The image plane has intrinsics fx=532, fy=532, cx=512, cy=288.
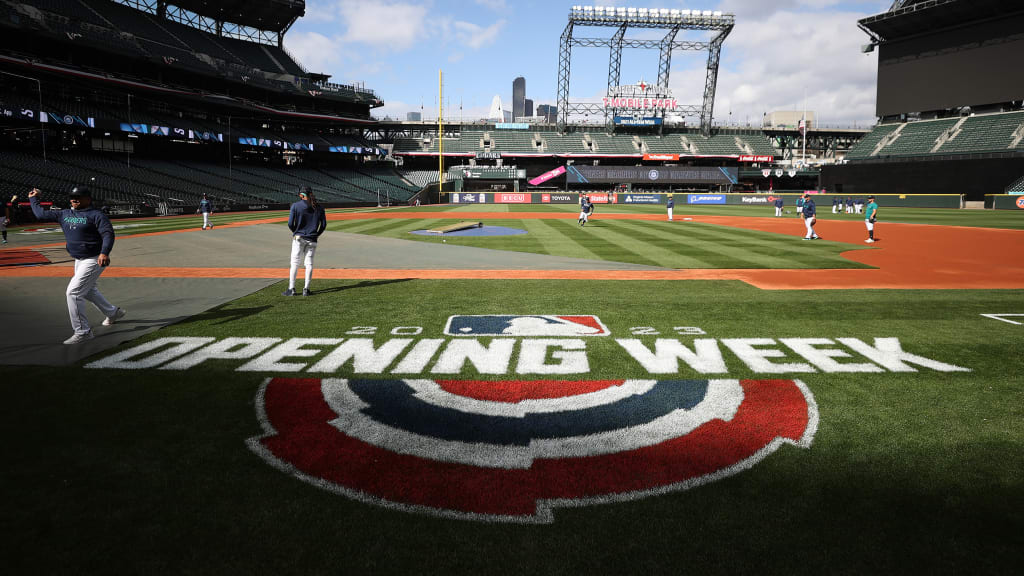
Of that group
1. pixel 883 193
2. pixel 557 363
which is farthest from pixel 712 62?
pixel 557 363

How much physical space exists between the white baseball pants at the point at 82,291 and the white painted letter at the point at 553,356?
580 cm

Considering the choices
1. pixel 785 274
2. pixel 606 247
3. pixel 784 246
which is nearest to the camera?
pixel 785 274

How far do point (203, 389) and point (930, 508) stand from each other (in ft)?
19.3

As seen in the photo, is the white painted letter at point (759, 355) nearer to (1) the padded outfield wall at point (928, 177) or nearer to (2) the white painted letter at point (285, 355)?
(2) the white painted letter at point (285, 355)

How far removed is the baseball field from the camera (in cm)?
289

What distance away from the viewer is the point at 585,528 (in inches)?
119

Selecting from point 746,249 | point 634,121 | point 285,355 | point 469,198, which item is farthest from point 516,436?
point 634,121

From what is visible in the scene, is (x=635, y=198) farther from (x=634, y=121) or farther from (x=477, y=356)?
(x=477, y=356)

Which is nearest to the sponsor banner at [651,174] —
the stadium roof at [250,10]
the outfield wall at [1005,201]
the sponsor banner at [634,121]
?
the sponsor banner at [634,121]

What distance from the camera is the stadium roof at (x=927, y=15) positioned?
54.7m

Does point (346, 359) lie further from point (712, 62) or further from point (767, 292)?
point (712, 62)

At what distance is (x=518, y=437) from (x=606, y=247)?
14813 mm

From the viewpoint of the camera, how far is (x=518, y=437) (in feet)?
13.8

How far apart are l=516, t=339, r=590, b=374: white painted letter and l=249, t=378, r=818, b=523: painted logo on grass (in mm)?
448
